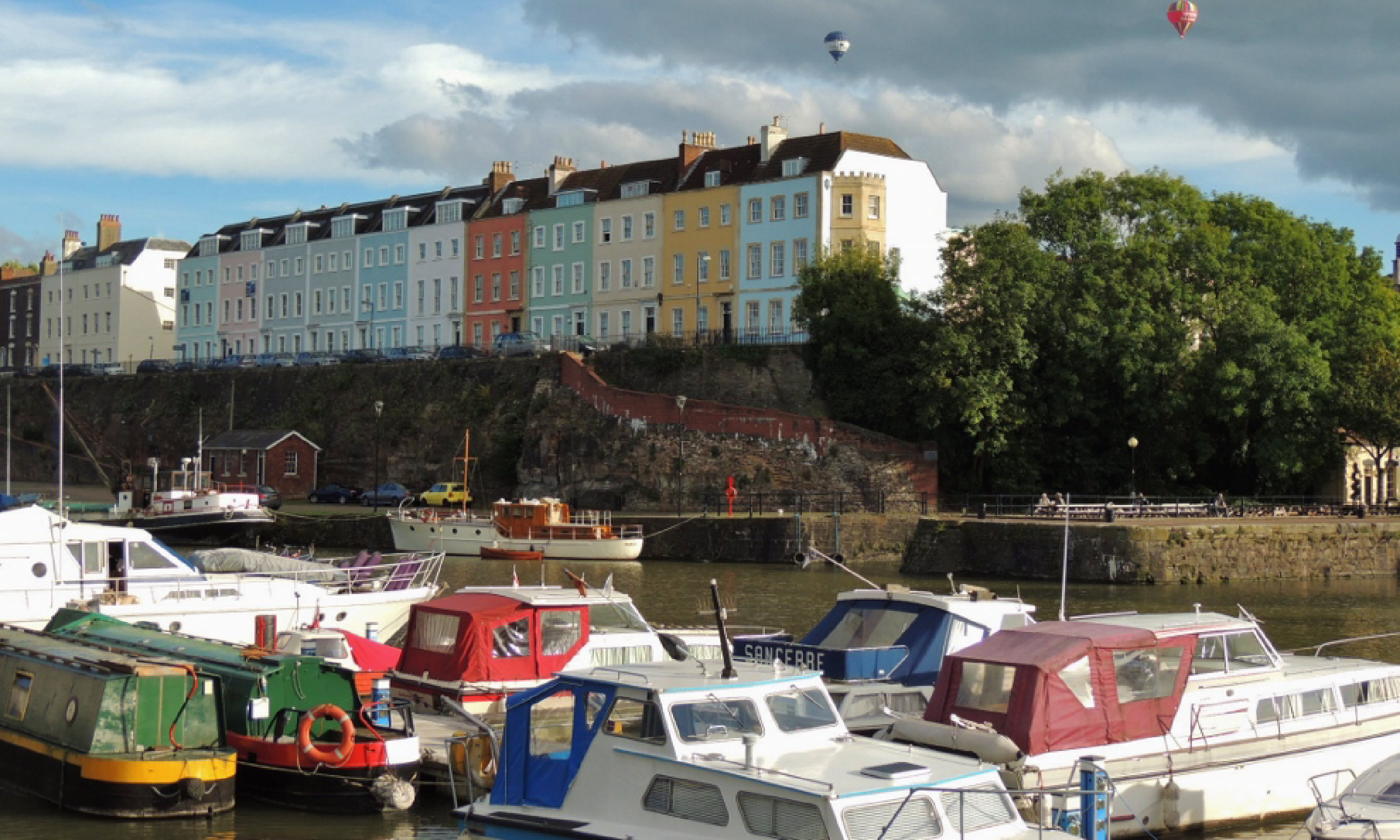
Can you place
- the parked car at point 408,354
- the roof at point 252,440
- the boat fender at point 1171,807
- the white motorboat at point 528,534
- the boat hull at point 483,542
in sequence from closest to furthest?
the boat fender at point 1171,807, the boat hull at point 483,542, the white motorboat at point 528,534, the roof at point 252,440, the parked car at point 408,354

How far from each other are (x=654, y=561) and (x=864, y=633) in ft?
97.2

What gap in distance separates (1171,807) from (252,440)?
6071cm

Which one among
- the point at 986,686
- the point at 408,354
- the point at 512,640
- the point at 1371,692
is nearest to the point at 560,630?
the point at 512,640

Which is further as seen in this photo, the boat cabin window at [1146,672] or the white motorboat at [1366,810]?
the boat cabin window at [1146,672]

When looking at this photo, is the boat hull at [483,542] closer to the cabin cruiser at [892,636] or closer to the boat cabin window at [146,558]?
the boat cabin window at [146,558]

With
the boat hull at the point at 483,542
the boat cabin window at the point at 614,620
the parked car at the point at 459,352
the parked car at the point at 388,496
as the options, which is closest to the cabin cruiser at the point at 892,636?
the boat cabin window at the point at 614,620

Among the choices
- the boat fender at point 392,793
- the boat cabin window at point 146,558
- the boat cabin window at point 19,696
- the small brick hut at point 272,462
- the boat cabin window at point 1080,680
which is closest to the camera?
A: the boat cabin window at point 1080,680

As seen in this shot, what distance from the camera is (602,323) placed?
231ft

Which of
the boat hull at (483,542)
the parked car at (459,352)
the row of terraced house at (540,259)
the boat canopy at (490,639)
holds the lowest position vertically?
the boat hull at (483,542)

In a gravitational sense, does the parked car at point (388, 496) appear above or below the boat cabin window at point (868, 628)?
above

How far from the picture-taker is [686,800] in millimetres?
12008

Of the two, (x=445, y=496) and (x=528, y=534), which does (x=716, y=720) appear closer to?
(x=528, y=534)

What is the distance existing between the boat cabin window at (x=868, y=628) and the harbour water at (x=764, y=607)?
506 centimetres

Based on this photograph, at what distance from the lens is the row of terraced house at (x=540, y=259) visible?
62688 mm
